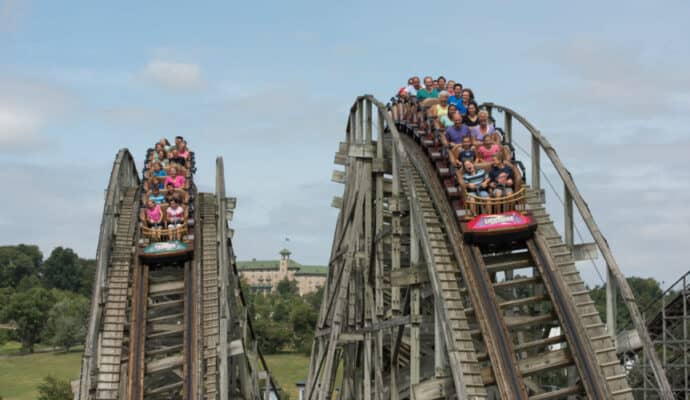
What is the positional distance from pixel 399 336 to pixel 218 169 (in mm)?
7574

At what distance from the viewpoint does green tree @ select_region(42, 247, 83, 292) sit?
11338 centimetres

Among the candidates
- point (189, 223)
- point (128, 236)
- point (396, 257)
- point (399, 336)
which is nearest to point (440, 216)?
point (396, 257)

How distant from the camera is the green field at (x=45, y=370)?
52.1 m

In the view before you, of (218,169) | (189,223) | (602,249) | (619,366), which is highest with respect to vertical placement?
(218,169)

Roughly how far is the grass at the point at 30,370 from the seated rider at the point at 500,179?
42.7 metres

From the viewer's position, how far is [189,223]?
1897cm

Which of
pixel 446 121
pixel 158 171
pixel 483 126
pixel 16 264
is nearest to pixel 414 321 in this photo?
pixel 483 126

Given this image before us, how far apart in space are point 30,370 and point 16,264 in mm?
67509

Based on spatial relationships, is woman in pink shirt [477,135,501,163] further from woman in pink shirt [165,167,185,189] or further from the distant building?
the distant building

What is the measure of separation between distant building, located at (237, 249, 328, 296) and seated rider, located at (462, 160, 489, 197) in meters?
165

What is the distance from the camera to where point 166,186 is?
65.6ft

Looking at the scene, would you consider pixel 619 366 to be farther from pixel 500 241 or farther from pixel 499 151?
pixel 499 151

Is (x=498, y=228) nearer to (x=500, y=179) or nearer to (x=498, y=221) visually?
(x=498, y=221)

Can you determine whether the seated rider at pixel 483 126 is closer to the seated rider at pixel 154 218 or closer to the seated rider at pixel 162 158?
the seated rider at pixel 154 218
